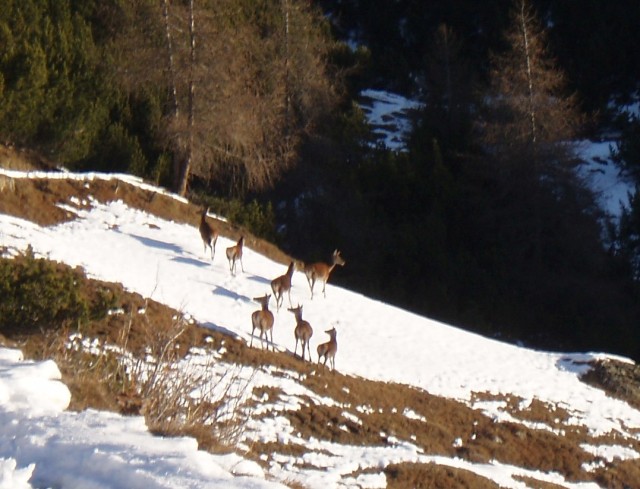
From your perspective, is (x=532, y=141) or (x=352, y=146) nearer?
(x=532, y=141)

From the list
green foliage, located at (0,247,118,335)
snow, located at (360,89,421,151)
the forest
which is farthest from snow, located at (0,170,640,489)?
snow, located at (360,89,421,151)

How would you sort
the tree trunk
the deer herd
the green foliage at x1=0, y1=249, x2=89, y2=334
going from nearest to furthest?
the green foliage at x1=0, y1=249, x2=89, y2=334
the deer herd
the tree trunk

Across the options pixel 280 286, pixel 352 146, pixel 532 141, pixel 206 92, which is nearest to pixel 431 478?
pixel 280 286

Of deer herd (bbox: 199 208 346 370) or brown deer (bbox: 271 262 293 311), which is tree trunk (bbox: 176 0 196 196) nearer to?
deer herd (bbox: 199 208 346 370)

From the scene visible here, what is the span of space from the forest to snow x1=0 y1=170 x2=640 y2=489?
455cm

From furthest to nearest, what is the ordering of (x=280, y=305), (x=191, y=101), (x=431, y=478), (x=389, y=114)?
(x=389, y=114)
(x=191, y=101)
(x=280, y=305)
(x=431, y=478)

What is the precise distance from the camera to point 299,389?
45.7 feet

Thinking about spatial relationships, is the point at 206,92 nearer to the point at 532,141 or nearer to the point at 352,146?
the point at 352,146

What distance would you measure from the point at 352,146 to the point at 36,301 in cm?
2440

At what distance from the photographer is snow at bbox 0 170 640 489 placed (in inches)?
226

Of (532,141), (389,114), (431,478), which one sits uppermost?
(389,114)

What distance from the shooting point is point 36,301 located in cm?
1277

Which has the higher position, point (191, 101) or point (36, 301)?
point (191, 101)

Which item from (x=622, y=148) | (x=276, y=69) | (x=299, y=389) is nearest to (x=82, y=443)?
(x=299, y=389)
